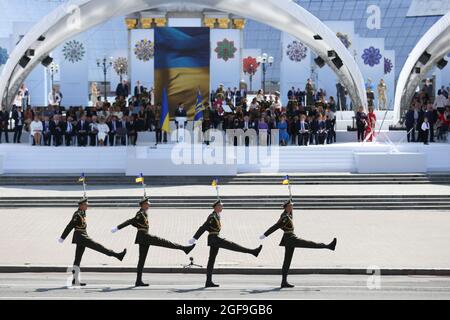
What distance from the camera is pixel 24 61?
123ft

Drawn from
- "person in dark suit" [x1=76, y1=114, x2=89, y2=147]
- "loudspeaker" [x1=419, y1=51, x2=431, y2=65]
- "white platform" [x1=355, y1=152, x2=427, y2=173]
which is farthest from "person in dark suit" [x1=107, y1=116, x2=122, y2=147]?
"loudspeaker" [x1=419, y1=51, x2=431, y2=65]

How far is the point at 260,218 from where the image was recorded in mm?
25281

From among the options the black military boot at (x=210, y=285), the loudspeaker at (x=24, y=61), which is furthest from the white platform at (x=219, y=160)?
the black military boot at (x=210, y=285)

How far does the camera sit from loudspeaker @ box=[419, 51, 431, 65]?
131 ft

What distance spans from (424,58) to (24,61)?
1547cm

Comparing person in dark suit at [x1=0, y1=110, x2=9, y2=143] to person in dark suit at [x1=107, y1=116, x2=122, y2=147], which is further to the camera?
person in dark suit at [x1=0, y1=110, x2=9, y2=143]

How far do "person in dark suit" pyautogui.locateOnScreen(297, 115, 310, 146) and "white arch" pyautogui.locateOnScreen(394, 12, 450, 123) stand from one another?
642 cm

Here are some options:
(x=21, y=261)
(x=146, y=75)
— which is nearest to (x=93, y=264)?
(x=21, y=261)

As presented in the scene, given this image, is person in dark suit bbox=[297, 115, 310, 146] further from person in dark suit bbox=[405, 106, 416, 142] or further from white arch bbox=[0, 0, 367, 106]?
white arch bbox=[0, 0, 367, 106]

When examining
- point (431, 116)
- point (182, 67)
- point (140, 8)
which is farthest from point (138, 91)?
point (431, 116)

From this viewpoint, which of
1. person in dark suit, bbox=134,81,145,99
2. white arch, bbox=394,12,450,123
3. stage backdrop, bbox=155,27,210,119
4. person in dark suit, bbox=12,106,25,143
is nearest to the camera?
person in dark suit, bbox=12,106,25,143

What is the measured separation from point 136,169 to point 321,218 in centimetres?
795

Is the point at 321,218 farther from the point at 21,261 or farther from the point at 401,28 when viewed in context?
the point at 401,28

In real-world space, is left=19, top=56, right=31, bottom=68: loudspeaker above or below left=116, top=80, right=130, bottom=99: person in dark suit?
above
